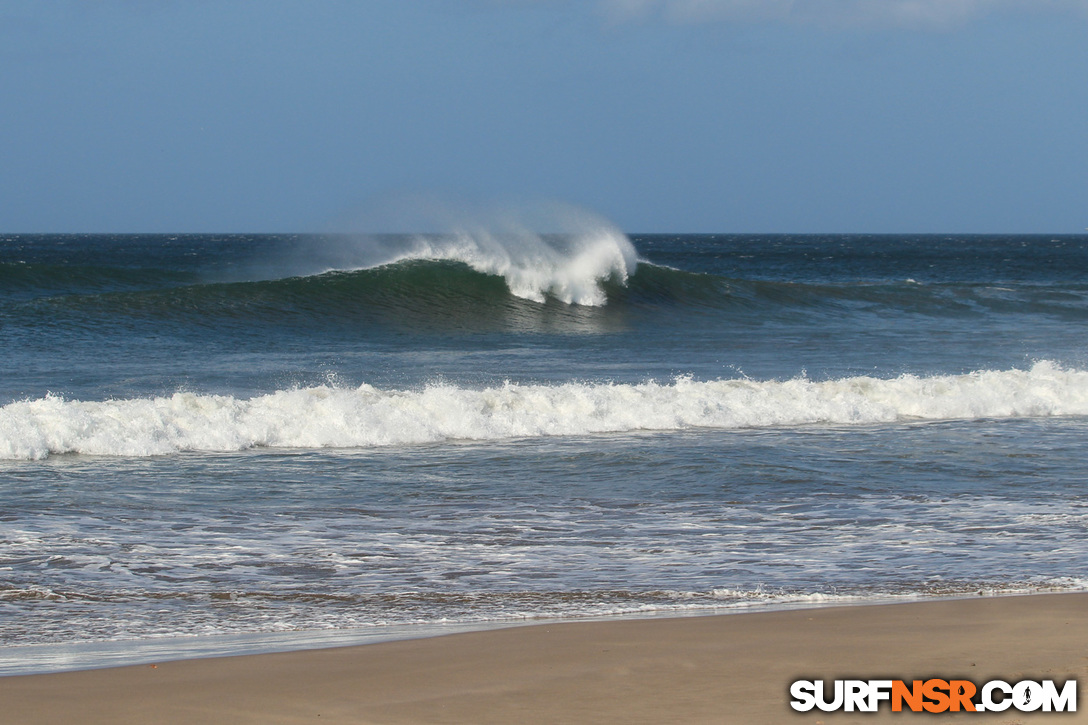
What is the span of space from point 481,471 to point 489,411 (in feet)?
8.12

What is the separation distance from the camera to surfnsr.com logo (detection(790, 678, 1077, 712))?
3.93 meters

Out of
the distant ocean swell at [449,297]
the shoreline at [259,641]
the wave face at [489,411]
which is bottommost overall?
the shoreline at [259,641]

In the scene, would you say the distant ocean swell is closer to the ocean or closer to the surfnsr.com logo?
the ocean

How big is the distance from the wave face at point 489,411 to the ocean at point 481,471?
0.13 ft

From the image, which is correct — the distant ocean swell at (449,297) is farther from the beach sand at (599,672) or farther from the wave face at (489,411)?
the beach sand at (599,672)

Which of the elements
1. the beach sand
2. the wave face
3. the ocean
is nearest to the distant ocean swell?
the ocean

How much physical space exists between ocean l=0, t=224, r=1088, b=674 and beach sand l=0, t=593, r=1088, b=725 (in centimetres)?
38

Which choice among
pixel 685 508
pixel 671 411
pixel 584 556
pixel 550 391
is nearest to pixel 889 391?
pixel 671 411

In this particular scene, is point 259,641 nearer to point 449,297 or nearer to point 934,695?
point 934,695

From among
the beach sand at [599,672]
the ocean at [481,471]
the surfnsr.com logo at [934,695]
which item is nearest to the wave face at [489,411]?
the ocean at [481,471]

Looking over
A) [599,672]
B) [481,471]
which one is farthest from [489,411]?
[599,672]

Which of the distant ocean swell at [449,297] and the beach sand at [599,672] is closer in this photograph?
the beach sand at [599,672]

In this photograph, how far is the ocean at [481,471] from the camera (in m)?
5.68

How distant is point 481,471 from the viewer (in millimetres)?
9211
